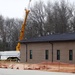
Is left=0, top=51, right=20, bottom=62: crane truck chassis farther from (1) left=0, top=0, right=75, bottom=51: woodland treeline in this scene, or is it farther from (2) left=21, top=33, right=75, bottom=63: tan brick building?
(1) left=0, top=0, right=75, bottom=51: woodland treeline

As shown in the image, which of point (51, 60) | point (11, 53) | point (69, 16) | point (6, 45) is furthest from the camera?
point (6, 45)

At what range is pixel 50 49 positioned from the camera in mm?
42656

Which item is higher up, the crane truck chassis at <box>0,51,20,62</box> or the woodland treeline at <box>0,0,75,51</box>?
the woodland treeline at <box>0,0,75,51</box>

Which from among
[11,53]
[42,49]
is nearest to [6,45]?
[11,53]

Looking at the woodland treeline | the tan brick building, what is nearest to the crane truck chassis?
the tan brick building

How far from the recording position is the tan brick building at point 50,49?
39.7m

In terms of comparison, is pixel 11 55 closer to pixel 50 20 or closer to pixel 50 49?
pixel 50 49

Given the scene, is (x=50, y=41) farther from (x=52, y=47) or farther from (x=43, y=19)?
(x=43, y=19)

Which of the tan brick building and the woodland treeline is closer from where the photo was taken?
the tan brick building

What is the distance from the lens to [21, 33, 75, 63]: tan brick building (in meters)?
39.7

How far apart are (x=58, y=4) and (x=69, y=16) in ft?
24.6

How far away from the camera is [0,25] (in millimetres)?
122438

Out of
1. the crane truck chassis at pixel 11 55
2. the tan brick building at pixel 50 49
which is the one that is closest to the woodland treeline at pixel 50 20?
the crane truck chassis at pixel 11 55

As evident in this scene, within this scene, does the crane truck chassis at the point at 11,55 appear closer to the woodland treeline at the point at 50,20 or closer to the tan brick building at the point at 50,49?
the tan brick building at the point at 50,49
